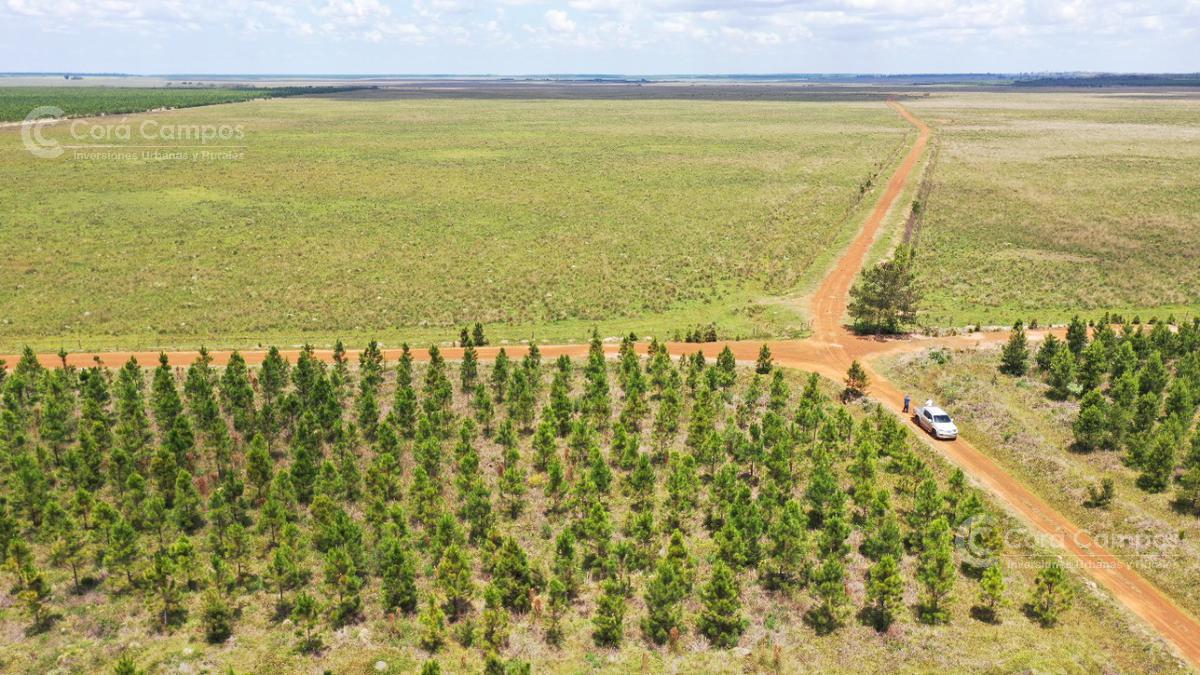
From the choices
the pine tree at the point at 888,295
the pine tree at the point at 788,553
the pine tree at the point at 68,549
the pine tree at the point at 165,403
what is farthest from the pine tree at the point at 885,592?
the pine tree at the point at 165,403

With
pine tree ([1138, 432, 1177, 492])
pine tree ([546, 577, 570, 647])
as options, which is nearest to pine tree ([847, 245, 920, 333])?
pine tree ([1138, 432, 1177, 492])

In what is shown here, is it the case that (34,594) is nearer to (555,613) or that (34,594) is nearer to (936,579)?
(555,613)

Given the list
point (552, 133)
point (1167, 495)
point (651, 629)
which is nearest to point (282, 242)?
point (651, 629)

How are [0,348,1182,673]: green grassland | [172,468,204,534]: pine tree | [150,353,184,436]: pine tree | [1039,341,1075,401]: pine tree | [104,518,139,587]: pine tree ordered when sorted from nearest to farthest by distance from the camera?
1. [0,348,1182,673]: green grassland
2. [104,518,139,587]: pine tree
3. [172,468,204,534]: pine tree
4. [150,353,184,436]: pine tree
5. [1039,341,1075,401]: pine tree

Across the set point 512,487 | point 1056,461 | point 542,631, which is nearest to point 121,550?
point 512,487

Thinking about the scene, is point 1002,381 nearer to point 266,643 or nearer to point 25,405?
point 266,643

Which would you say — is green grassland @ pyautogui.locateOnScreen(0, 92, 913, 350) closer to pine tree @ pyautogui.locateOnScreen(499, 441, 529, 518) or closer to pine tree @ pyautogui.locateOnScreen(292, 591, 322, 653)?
pine tree @ pyautogui.locateOnScreen(499, 441, 529, 518)

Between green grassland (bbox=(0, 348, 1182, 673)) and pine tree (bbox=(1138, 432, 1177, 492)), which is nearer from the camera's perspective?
green grassland (bbox=(0, 348, 1182, 673))
